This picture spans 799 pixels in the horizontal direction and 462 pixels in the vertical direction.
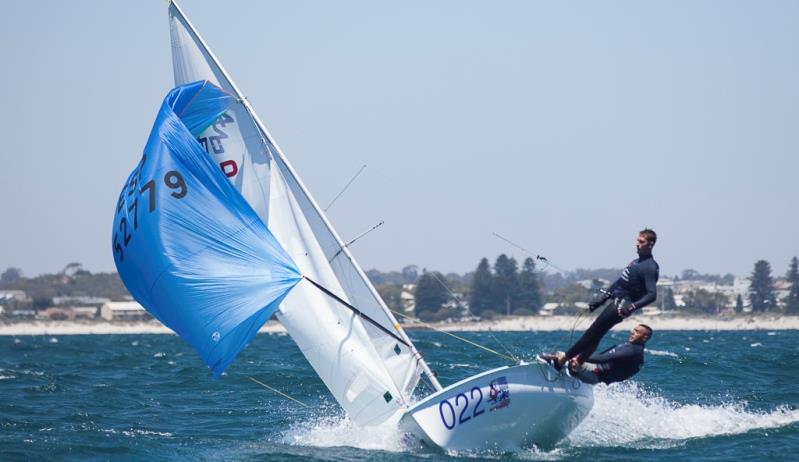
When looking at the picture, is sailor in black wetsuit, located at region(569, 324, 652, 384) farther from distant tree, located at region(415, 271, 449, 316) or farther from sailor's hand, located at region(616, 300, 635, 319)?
distant tree, located at region(415, 271, 449, 316)

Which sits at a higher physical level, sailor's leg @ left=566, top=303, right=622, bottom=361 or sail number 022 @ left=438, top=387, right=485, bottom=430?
sailor's leg @ left=566, top=303, right=622, bottom=361

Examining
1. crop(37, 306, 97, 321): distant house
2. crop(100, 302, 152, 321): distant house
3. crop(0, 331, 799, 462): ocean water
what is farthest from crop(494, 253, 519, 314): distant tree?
crop(0, 331, 799, 462): ocean water

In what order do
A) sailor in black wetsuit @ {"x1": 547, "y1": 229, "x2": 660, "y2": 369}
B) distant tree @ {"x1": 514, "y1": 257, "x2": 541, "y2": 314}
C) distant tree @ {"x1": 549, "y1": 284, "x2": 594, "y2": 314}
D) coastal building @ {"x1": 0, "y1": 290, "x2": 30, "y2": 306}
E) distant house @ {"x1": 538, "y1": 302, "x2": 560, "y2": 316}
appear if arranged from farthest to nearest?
coastal building @ {"x1": 0, "y1": 290, "x2": 30, "y2": 306} < distant house @ {"x1": 538, "y1": 302, "x2": 560, "y2": 316} < distant tree @ {"x1": 549, "y1": 284, "x2": 594, "y2": 314} < distant tree @ {"x1": 514, "y1": 257, "x2": 541, "y2": 314} < sailor in black wetsuit @ {"x1": 547, "y1": 229, "x2": 660, "y2": 369}

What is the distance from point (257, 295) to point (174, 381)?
10.4 meters

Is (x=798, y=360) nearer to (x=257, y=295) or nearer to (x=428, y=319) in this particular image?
(x=257, y=295)

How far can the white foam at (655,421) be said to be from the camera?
12492 mm

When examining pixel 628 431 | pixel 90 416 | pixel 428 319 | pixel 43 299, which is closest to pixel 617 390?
pixel 628 431

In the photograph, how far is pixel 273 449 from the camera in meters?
12.2

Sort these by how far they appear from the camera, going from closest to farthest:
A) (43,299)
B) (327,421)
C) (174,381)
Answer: (327,421)
(174,381)
(43,299)

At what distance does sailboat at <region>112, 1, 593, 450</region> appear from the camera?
11406mm

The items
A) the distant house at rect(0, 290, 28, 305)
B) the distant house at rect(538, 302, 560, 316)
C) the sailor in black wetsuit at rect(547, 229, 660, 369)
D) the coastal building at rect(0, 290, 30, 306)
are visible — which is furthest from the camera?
the distant house at rect(0, 290, 28, 305)

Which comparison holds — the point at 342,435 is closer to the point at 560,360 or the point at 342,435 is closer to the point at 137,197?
the point at 560,360

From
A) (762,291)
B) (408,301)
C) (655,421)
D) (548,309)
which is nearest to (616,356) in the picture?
(655,421)

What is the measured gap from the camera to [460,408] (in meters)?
11.3
